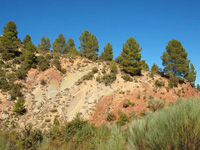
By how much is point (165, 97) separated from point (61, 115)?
61.0 feet

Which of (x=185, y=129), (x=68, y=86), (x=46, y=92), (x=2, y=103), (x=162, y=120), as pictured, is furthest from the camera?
(x=68, y=86)

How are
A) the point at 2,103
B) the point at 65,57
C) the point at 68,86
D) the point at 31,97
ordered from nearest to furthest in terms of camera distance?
1. the point at 2,103
2. the point at 31,97
3. the point at 68,86
4. the point at 65,57

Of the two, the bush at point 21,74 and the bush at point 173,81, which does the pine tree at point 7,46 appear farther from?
the bush at point 173,81

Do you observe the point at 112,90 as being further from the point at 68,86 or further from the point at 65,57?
the point at 65,57

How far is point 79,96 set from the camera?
24.6 m

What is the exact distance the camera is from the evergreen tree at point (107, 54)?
3975 cm

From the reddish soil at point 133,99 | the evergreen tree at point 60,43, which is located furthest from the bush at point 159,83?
the evergreen tree at point 60,43

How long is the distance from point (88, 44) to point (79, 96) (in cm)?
1923

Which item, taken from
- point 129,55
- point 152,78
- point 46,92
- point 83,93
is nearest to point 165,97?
point 152,78

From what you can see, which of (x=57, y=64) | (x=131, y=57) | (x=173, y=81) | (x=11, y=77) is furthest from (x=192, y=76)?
(x=11, y=77)

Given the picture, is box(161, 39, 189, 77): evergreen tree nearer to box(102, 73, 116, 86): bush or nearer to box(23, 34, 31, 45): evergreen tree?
box(102, 73, 116, 86): bush

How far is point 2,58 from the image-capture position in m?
29.0

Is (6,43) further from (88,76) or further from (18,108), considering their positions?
(88,76)

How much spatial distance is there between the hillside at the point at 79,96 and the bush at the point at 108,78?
0.72 meters
